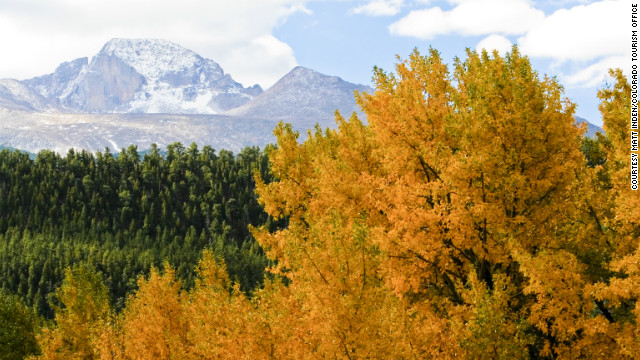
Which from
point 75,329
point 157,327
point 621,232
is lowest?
point 75,329

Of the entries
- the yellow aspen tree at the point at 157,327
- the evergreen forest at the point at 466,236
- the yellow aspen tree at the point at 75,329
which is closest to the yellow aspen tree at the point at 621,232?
the evergreen forest at the point at 466,236

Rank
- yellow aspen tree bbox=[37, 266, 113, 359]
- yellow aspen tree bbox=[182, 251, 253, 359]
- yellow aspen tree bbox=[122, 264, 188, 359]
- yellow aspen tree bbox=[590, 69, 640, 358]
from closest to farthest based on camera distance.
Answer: yellow aspen tree bbox=[590, 69, 640, 358] < yellow aspen tree bbox=[182, 251, 253, 359] < yellow aspen tree bbox=[122, 264, 188, 359] < yellow aspen tree bbox=[37, 266, 113, 359]

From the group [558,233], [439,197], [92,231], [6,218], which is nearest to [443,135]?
[439,197]

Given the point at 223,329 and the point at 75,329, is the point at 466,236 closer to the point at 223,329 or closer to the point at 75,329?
the point at 223,329

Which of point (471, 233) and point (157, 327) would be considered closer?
point (471, 233)

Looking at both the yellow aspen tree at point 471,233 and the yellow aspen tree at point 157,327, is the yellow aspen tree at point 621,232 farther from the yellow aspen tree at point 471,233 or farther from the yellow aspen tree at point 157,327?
the yellow aspen tree at point 157,327

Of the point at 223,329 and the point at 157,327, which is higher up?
the point at 223,329

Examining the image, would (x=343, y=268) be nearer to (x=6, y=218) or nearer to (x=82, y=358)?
(x=82, y=358)

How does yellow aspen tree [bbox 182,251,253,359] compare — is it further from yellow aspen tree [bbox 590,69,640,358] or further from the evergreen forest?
yellow aspen tree [bbox 590,69,640,358]

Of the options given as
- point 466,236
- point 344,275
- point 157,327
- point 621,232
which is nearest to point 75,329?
point 157,327

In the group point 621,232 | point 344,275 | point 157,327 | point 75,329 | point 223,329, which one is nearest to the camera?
point 344,275

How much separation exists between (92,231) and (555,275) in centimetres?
19180

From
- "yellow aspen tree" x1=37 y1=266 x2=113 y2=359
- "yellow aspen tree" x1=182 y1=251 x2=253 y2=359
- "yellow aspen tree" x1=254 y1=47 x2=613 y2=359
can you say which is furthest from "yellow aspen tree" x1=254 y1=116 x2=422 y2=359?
"yellow aspen tree" x1=37 y1=266 x2=113 y2=359

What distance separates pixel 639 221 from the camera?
12.0 m
